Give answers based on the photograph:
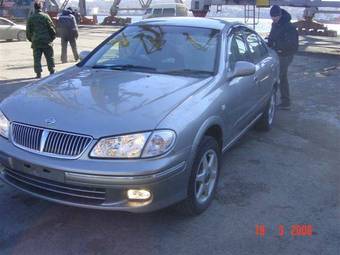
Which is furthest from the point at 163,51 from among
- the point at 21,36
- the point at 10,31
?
the point at 21,36

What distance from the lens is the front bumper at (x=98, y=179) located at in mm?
3135

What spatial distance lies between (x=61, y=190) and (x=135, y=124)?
0.73 m

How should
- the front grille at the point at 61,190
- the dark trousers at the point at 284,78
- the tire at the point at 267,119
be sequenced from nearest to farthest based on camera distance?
the front grille at the point at 61,190 → the tire at the point at 267,119 → the dark trousers at the point at 284,78

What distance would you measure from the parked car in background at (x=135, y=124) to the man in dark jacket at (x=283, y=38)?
10.9ft

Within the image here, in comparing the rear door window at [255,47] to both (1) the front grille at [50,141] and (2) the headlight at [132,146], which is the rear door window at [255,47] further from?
(1) the front grille at [50,141]

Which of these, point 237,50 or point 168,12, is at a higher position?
point 168,12

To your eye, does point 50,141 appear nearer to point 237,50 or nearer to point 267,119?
point 237,50

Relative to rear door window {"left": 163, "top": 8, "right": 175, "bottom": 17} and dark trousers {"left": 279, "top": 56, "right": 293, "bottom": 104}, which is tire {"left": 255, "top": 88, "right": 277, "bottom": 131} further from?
rear door window {"left": 163, "top": 8, "right": 175, "bottom": 17}

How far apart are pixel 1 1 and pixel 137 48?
43.3m

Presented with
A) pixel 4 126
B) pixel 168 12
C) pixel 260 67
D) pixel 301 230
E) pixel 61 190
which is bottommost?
pixel 301 230

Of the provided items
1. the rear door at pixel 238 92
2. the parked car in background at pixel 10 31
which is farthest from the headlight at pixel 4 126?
the parked car in background at pixel 10 31

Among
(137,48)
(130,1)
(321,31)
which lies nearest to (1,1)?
(130,1)

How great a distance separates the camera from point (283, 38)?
7.90 meters

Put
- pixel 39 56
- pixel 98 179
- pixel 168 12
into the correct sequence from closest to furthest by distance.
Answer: pixel 98 179, pixel 39 56, pixel 168 12
